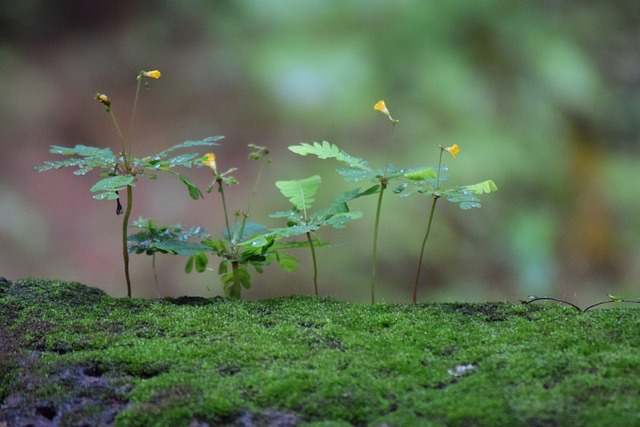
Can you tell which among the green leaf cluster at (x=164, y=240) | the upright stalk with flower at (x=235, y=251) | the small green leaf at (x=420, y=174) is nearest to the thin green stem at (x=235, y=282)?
the upright stalk with flower at (x=235, y=251)

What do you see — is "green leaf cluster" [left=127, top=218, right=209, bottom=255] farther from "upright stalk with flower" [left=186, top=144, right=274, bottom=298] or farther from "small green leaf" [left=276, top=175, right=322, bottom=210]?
"small green leaf" [left=276, top=175, right=322, bottom=210]

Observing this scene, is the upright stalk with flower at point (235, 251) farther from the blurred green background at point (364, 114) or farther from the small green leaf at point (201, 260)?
the blurred green background at point (364, 114)

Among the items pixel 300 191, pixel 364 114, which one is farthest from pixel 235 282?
pixel 364 114

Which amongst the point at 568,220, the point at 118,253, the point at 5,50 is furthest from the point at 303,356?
the point at 5,50

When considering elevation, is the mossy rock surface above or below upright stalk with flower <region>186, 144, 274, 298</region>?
below

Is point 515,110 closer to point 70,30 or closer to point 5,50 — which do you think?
point 70,30

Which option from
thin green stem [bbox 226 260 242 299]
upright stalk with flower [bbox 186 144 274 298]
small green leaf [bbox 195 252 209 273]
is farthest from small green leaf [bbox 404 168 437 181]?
small green leaf [bbox 195 252 209 273]

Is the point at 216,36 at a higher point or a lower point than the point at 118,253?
higher
